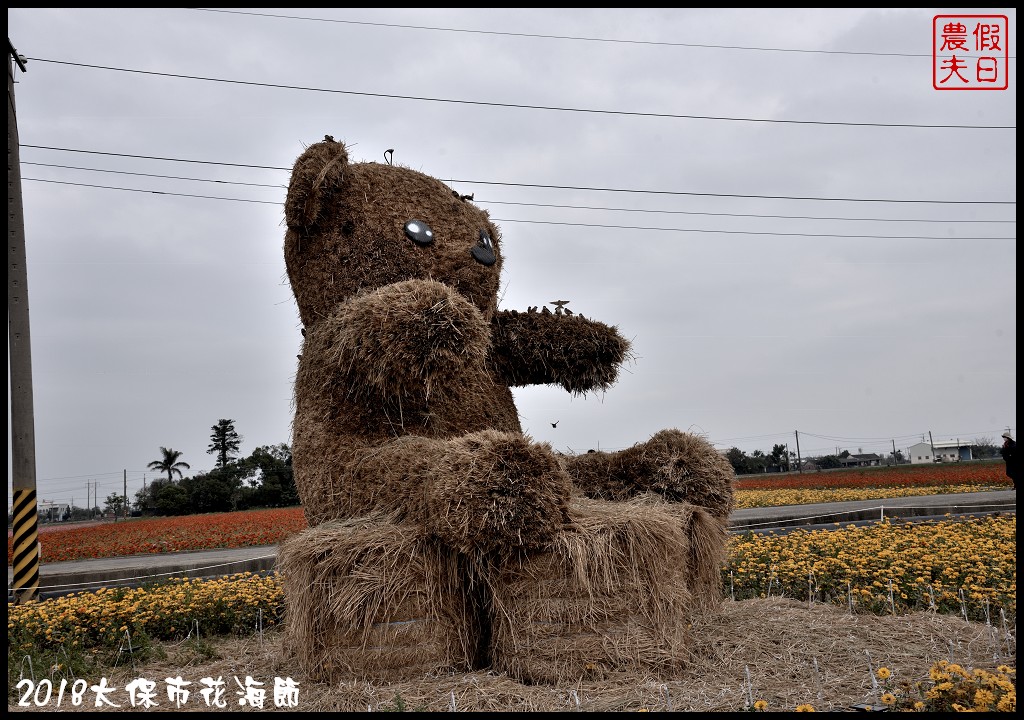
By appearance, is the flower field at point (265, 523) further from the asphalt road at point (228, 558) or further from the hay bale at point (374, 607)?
the hay bale at point (374, 607)

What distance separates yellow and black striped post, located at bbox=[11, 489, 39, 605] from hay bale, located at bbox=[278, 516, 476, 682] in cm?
545

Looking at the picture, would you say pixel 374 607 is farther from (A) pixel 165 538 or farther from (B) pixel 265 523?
(B) pixel 265 523

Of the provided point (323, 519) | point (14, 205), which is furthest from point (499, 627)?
point (14, 205)

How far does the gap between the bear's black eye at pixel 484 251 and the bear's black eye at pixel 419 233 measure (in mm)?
286

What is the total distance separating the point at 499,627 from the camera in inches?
132

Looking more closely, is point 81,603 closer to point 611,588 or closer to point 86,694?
point 86,694

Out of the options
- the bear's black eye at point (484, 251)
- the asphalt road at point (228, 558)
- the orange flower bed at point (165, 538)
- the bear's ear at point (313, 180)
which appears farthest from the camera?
the orange flower bed at point (165, 538)

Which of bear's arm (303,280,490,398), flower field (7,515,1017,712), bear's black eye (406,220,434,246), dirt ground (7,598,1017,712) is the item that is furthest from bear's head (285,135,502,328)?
flower field (7,515,1017,712)

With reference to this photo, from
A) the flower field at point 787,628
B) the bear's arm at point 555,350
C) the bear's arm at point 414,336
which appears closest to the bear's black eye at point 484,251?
the bear's arm at point 555,350

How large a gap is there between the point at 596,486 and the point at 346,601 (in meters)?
1.88

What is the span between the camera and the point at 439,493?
318 centimetres

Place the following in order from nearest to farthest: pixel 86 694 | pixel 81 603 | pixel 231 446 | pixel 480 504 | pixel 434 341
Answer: pixel 480 504, pixel 434 341, pixel 86 694, pixel 81 603, pixel 231 446

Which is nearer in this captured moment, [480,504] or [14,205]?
[480,504]

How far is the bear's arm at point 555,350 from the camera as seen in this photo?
4797mm
